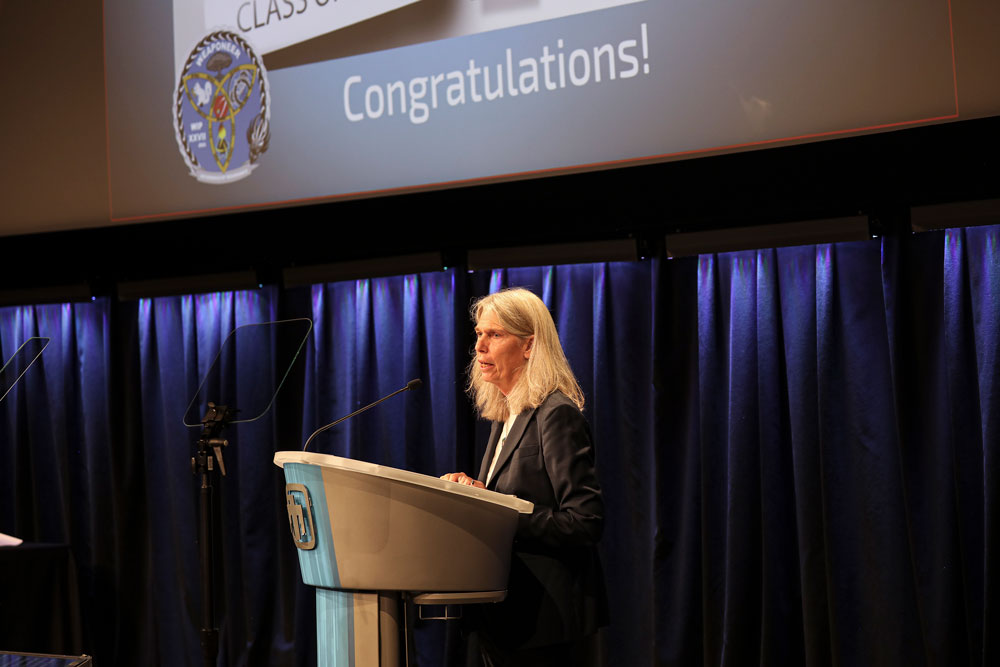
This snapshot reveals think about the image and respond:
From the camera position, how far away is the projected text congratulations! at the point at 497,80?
3320 mm

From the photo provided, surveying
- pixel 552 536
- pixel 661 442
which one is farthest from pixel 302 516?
pixel 661 442

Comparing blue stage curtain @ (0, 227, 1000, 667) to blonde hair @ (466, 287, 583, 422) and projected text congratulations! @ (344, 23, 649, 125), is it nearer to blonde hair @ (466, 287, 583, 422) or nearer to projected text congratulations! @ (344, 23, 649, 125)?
projected text congratulations! @ (344, 23, 649, 125)

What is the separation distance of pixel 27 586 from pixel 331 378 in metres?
1.52

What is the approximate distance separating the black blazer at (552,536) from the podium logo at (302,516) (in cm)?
45

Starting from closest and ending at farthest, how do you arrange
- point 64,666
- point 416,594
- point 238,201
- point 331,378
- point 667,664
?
1. point 64,666
2. point 416,594
3. point 667,664
4. point 238,201
5. point 331,378

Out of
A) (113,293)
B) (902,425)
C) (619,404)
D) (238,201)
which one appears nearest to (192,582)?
(113,293)

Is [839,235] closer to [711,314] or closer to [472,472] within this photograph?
[711,314]

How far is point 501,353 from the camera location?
→ 2326mm

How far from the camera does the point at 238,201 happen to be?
3.88 metres

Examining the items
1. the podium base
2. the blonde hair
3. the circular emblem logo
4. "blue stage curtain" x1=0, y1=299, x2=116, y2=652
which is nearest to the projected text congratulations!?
the circular emblem logo

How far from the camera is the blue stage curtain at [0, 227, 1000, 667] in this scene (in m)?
3.35

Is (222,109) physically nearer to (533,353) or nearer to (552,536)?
(533,353)

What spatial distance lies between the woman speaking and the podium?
0.17 metres

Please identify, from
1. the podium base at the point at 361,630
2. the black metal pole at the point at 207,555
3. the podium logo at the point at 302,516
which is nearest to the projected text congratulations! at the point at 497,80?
the black metal pole at the point at 207,555
